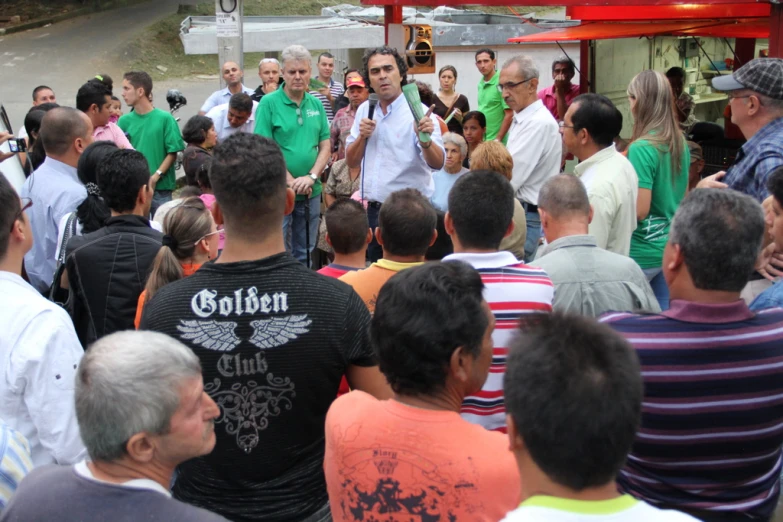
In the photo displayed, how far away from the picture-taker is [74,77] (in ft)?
72.3

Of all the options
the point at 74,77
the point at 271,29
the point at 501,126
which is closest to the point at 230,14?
the point at 501,126

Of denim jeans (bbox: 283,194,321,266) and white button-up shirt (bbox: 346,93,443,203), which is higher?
white button-up shirt (bbox: 346,93,443,203)

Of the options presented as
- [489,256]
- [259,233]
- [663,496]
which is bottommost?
[663,496]

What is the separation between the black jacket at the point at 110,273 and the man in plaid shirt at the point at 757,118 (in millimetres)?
2732

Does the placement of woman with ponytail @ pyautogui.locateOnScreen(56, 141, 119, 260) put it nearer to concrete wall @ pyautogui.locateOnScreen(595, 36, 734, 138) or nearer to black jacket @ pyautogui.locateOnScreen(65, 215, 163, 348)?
black jacket @ pyautogui.locateOnScreen(65, 215, 163, 348)

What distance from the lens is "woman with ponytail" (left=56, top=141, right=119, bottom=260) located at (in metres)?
3.98

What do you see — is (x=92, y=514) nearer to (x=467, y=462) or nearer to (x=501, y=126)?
(x=467, y=462)

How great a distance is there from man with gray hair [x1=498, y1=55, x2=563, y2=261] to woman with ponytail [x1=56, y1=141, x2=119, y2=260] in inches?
106

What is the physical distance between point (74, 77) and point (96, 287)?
20.9 meters

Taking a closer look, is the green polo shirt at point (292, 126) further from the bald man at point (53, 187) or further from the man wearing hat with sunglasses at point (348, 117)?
the bald man at point (53, 187)

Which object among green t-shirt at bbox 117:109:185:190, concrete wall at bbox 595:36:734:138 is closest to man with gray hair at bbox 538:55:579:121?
concrete wall at bbox 595:36:734:138

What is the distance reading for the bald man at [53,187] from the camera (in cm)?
451

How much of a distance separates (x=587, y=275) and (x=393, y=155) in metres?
2.46

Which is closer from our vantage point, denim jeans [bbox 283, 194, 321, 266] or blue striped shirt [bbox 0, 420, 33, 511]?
blue striped shirt [bbox 0, 420, 33, 511]
